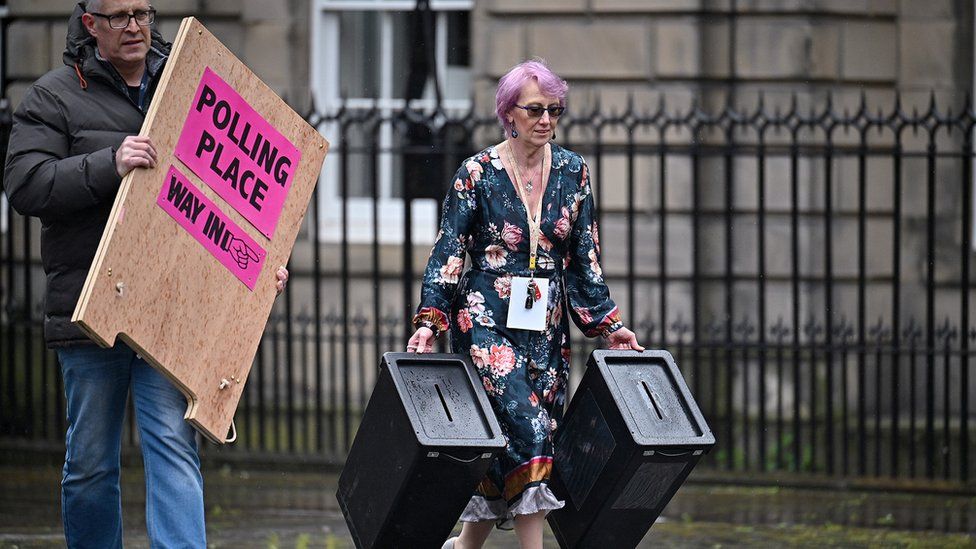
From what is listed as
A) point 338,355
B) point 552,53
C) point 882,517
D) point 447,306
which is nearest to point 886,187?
point 552,53

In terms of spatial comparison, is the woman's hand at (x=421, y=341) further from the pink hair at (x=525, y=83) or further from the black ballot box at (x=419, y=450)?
the pink hair at (x=525, y=83)

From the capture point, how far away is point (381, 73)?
1062 cm

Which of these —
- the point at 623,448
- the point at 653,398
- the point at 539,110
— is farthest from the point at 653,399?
the point at 539,110

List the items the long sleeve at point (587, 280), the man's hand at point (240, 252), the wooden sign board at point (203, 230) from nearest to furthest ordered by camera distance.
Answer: the wooden sign board at point (203, 230)
the man's hand at point (240, 252)
the long sleeve at point (587, 280)

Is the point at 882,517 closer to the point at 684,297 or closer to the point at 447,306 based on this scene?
the point at 684,297

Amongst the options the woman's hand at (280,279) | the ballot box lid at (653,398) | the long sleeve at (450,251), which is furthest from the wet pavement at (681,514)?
the woman's hand at (280,279)

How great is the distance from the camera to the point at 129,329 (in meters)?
4.28

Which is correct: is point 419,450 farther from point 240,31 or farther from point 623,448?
point 240,31

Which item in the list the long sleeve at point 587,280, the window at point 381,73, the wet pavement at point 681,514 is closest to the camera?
the long sleeve at point 587,280

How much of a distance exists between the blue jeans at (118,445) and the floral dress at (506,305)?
2.97 feet

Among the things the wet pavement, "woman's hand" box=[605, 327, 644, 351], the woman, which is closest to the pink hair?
the woman

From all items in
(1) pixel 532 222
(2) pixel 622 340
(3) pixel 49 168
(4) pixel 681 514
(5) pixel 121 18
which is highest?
(5) pixel 121 18

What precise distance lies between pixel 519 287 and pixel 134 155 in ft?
4.53

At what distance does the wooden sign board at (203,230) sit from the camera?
4305 mm
